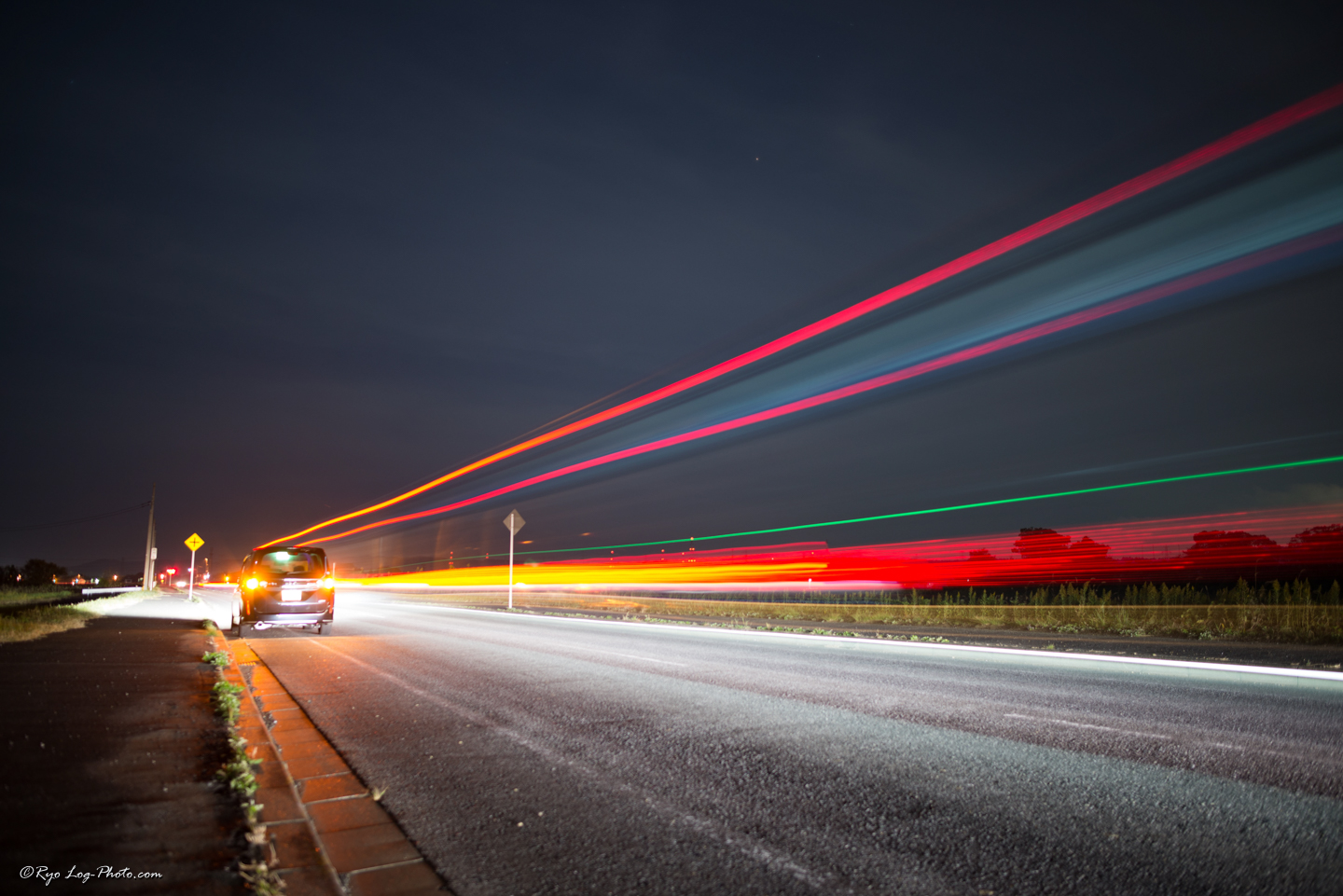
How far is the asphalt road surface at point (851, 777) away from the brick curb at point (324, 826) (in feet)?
→ 0.46

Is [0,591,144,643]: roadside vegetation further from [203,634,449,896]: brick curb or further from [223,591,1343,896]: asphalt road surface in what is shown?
[203,634,449,896]: brick curb

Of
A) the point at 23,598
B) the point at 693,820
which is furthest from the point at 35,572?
the point at 693,820

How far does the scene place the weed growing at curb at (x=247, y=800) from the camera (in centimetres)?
321

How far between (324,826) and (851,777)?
3309 mm

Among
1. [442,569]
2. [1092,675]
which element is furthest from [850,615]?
[442,569]

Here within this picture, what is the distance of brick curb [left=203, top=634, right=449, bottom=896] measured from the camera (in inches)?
135

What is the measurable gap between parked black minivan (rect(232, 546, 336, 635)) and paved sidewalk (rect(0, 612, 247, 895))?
6423mm

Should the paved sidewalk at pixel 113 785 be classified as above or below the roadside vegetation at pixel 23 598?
below

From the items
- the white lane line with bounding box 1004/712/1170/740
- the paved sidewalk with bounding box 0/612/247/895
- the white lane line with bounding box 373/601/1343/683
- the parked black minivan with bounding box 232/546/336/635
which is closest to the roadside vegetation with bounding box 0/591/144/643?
the parked black minivan with bounding box 232/546/336/635

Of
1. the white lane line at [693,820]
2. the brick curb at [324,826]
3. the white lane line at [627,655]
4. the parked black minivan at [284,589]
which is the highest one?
the parked black minivan at [284,589]

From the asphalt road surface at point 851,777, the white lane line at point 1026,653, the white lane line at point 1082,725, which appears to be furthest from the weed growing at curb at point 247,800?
the white lane line at point 1026,653

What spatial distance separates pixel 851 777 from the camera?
519cm

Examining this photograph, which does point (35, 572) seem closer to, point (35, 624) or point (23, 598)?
point (23, 598)

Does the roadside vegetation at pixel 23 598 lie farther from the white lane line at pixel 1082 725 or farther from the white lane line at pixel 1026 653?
the white lane line at pixel 1082 725
